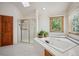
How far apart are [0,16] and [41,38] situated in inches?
23.9

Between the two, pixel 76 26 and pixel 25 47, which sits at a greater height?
pixel 76 26

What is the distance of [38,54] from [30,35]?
30 cm

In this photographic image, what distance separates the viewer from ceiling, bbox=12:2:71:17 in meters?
1.29

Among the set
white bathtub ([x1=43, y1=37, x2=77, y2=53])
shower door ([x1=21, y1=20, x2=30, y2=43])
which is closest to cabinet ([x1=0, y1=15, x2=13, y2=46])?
shower door ([x1=21, y1=20, x2=30, y2=43])

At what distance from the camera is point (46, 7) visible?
135 cm

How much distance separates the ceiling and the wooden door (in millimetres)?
212

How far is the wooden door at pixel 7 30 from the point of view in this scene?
1430 millimetres

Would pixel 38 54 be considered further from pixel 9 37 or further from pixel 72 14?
pixel 72 14

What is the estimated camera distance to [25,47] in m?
1.43

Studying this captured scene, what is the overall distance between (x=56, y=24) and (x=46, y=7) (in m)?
0.25

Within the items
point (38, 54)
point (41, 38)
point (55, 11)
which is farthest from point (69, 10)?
point (38, 54)

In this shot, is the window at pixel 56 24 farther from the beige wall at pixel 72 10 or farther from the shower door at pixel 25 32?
the shower door at pixel 25 32

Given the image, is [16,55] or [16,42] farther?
[16,42]

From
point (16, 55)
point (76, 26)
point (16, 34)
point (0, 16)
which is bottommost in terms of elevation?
point (16, 55)
